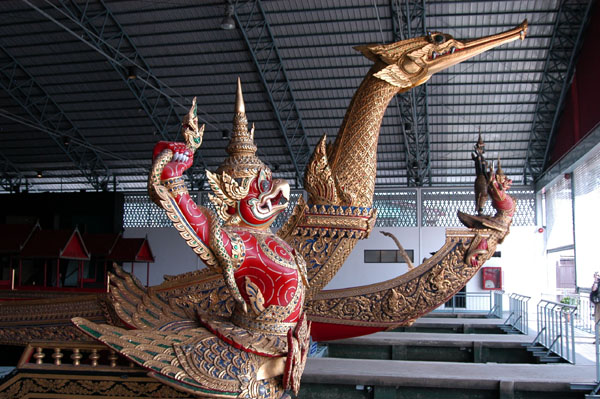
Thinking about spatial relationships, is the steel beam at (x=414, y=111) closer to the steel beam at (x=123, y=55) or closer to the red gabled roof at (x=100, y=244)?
the steel beam at (x=123, y=55)

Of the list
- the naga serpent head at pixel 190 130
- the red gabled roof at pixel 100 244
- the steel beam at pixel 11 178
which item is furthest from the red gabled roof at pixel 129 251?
the naga serpent head at pixel 190 130

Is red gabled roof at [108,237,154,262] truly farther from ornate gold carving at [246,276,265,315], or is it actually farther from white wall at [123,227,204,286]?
ornate gold carving at [246,276,265,315]

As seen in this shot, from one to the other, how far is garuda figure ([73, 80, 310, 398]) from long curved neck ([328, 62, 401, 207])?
233 centimetres

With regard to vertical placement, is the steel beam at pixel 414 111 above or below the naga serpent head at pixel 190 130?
above

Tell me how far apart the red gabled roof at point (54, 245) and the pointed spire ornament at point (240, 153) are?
7.41 metres

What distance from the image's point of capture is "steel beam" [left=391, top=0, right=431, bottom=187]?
500 inches

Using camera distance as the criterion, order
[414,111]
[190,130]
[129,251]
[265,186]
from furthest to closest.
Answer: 1. [414,111]
2. [129,251]
3. [265,186]
4. [190,130]

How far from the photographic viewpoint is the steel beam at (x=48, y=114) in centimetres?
1512

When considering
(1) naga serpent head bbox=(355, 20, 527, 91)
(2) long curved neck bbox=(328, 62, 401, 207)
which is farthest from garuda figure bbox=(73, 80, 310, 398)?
(1) naga serpent head bbox=(355, 20, 527, 91)

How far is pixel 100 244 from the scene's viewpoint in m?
13.4

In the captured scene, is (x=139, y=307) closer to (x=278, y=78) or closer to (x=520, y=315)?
(x=520, y=315)

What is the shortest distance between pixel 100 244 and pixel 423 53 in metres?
10.1

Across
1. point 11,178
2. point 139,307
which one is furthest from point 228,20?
point 11,178

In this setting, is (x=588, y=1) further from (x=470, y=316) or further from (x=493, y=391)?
(x=493, y=391)
